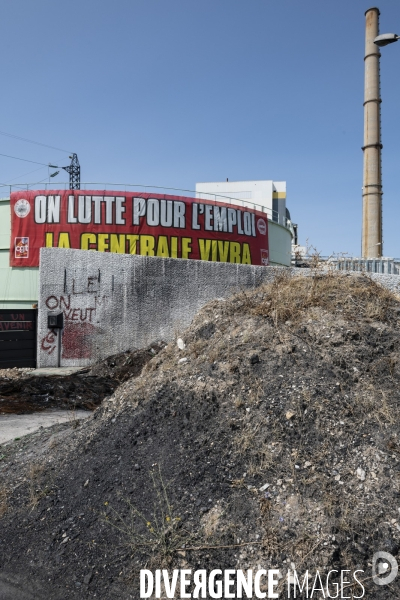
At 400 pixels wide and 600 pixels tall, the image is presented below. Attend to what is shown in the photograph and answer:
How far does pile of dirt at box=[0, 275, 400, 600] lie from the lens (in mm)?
3447

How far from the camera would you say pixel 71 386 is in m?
10.4

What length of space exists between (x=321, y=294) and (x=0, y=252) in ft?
50.2

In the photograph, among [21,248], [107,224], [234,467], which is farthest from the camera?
[107,224]

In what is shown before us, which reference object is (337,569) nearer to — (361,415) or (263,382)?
(361,415)

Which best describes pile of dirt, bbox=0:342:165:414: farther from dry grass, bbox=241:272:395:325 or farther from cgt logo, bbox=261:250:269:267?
cgt logo, bbox=261:250:269:267

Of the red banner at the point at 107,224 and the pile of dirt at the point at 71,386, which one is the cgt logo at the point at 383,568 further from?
the red banner at the point at 107,224

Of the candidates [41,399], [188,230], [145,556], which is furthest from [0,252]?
[145,556]

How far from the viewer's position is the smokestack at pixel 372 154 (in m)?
27.8

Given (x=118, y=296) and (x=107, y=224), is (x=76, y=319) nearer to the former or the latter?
(x=118, y=296)

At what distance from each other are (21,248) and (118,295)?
6532 mm

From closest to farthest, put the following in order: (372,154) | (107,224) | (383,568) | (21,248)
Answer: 1. (383,568)
2. (21,248)
3. (107,224)
4. (372,154)

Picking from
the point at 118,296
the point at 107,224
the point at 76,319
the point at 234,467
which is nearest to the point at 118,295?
the point at 118,296

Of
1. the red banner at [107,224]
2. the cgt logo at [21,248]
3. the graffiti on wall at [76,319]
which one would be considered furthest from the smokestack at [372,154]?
the graffiti on wall at [76,319]

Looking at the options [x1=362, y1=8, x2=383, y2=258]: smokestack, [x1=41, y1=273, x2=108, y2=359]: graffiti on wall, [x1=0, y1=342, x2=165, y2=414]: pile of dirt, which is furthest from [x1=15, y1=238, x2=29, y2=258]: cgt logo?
[x1=362, y1=8, x2=383, y2=258]: smokestack
